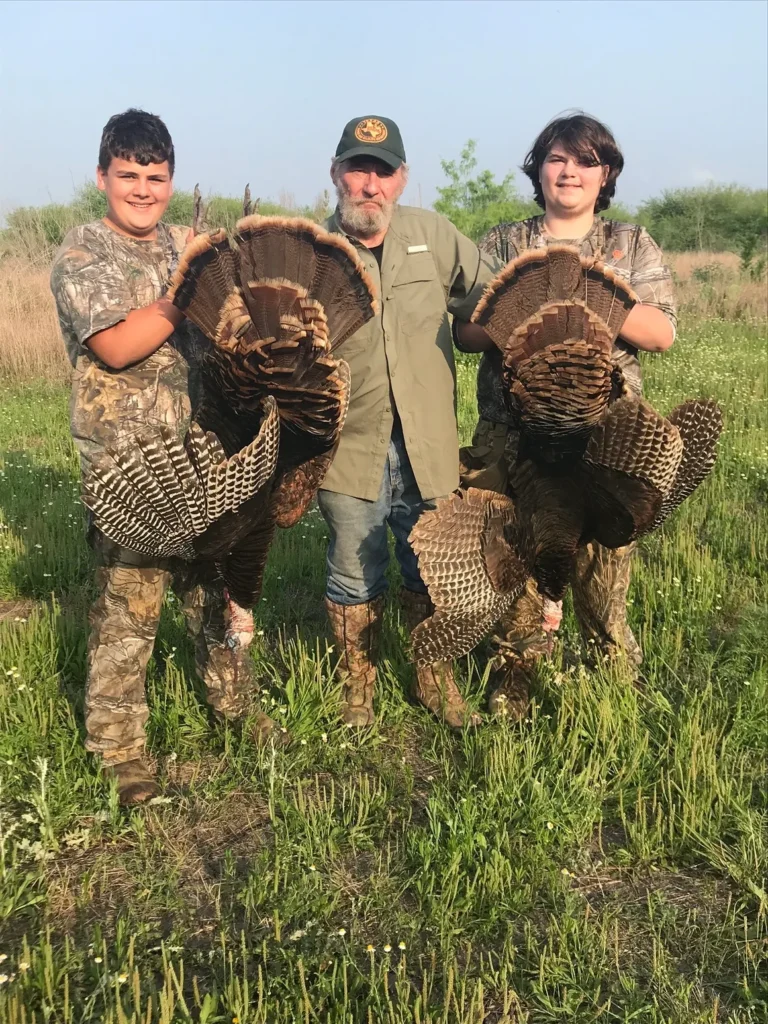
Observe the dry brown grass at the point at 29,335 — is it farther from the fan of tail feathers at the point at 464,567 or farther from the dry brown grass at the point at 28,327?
the fan of tail feathers at the point at 464,567

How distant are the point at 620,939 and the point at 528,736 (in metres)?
1.16

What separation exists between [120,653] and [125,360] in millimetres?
1383

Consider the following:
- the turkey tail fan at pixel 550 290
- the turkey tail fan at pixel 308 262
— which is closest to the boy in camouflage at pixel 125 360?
the turkey tail fan at pixel 308 262

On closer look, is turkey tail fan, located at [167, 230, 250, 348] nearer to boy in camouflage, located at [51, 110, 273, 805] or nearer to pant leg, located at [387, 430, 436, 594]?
boy in camouflage, located at [51, 110, 273, 805]

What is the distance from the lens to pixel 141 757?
143 inches

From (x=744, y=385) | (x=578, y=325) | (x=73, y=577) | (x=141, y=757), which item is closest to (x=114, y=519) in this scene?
(x=141, y=757)

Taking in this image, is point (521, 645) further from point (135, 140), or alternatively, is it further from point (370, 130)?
point (135, 140)

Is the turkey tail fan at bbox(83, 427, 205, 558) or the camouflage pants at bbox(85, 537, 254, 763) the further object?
the camouflage pants at bbox(85, 537, 254, 763)

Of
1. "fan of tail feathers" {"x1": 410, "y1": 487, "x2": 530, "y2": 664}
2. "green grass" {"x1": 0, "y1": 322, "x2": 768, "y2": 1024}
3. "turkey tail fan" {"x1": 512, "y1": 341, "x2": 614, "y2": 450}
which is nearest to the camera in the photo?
"green grass" {"x1": 0, "y1": 322, "x2": 768, "y2": 1024}

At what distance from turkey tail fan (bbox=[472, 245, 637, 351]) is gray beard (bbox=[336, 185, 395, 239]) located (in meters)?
0.84

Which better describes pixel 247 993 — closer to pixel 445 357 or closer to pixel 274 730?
pixel 274 730

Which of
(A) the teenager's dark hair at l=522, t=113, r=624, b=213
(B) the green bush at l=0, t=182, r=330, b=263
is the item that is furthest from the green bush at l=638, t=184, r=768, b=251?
(A) the teenager's dark hair at l=522, t=113, r=624, b=213

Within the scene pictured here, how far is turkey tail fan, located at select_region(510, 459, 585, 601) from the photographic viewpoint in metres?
3.50

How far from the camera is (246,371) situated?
278 centimetres
